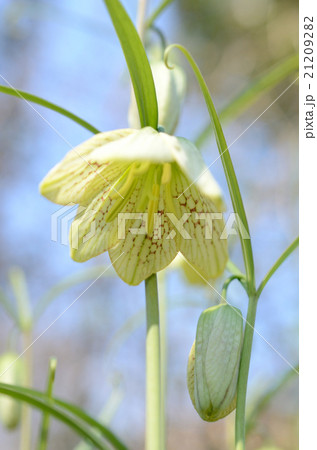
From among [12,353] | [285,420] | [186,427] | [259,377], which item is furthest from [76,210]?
[186,427]

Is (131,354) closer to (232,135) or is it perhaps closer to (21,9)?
(232,135)

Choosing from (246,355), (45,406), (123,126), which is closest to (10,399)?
(45,406)

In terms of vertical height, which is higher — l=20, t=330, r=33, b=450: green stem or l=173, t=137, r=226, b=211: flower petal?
l=173, t=137, r=226, b=211: flower petal

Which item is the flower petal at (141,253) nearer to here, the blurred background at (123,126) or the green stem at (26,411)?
the green stem at (26,411)

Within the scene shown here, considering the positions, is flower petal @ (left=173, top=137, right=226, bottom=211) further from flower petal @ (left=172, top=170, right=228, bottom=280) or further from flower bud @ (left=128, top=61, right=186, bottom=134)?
flower bud @ (left=128, top=61, right=186, bottom=134)

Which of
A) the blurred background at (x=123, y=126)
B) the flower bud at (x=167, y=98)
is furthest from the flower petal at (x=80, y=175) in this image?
the blurred background at (x=123, y=126)

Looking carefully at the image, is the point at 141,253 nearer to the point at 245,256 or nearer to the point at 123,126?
the point at 245,256

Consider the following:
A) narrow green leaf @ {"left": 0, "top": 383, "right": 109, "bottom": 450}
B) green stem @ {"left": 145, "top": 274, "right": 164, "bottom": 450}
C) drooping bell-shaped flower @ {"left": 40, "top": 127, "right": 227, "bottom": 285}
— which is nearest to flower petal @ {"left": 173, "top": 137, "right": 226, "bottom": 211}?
drooping bell-shaped flower @ {"left": 40, "top": 127, "right": 227, "bottom": 285}
